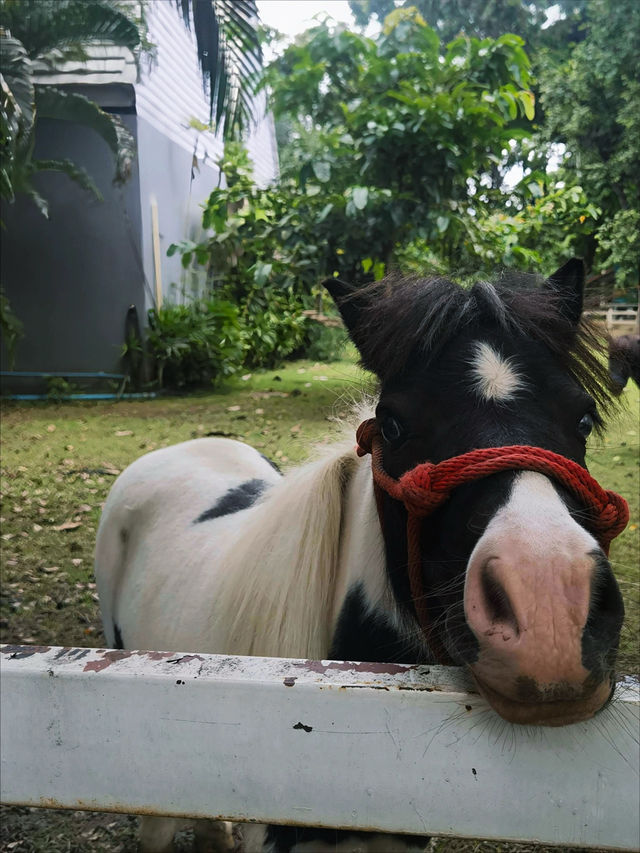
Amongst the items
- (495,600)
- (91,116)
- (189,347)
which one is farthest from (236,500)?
(91,116)

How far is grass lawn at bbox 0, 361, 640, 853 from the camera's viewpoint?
2225 millimetres

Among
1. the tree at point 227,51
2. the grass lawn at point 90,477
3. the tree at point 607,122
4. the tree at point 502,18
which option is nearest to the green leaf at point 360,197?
the tree at point 227,51

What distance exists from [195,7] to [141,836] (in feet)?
18.9

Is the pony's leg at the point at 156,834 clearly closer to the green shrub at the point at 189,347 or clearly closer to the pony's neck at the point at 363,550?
the pony's neck at the point at 363,550

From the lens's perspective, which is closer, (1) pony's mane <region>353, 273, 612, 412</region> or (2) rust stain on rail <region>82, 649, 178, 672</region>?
(2) rust stain on rail <region>82, 649, 178, 672</region>

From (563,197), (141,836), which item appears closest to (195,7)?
(563,197)

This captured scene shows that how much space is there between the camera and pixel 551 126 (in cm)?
1594

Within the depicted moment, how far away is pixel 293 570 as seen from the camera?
1.48 meters

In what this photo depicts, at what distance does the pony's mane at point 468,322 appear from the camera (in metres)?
1.28

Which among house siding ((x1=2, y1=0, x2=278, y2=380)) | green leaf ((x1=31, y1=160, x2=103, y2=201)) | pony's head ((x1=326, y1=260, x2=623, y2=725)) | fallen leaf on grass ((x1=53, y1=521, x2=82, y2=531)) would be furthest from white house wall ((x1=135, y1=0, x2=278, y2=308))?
pony's head ((x1=326, y1=260, x2=623, y2=725))

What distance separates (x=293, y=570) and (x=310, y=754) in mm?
765

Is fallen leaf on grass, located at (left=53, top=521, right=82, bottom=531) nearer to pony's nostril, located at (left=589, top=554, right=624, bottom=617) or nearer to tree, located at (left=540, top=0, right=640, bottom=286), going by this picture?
pony's nostril, located at (left=589, top=554, right=624, bottom=617)

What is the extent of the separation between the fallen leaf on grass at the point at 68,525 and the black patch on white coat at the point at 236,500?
2.49m

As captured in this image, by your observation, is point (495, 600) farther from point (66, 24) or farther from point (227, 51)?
point (66, 24)
